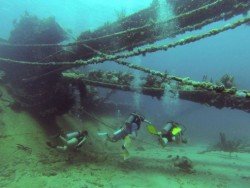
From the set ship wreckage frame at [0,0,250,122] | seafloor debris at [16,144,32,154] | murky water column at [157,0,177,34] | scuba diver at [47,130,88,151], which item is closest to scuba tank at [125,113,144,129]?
ship wreckage frame at [0,0,250,122]

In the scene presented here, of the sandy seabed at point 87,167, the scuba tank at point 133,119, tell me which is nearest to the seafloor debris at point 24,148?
the sandy seabed at point 87,167

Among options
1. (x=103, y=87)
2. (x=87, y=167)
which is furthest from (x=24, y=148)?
(x=103, y=87)

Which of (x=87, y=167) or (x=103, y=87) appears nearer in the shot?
(x=87, y=167)

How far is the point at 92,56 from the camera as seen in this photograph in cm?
810

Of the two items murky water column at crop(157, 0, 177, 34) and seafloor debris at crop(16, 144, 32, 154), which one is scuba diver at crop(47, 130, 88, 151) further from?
murky water column at crop(157, 0, 177, 34)

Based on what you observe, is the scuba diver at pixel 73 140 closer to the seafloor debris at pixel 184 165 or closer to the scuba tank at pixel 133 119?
the scuba tank at pixel 133 119

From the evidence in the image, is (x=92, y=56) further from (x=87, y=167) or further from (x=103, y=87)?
(x=87, y=167)

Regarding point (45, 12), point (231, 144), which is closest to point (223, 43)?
point (45, 12)

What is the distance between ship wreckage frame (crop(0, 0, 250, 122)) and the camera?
19.4 ft

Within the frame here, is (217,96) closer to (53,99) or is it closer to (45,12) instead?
(53,99)

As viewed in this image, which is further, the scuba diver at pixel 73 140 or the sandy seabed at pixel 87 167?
the scuba diver at pixel 73 140

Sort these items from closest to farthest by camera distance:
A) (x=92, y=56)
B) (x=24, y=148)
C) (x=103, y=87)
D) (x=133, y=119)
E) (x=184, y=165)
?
(x=133, y=119), (x=24, y=148), (x=184, y=165), (x=92, y=56), (x=103, y=87)

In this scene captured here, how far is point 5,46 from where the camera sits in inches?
356

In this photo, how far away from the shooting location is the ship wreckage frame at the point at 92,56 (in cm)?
592
